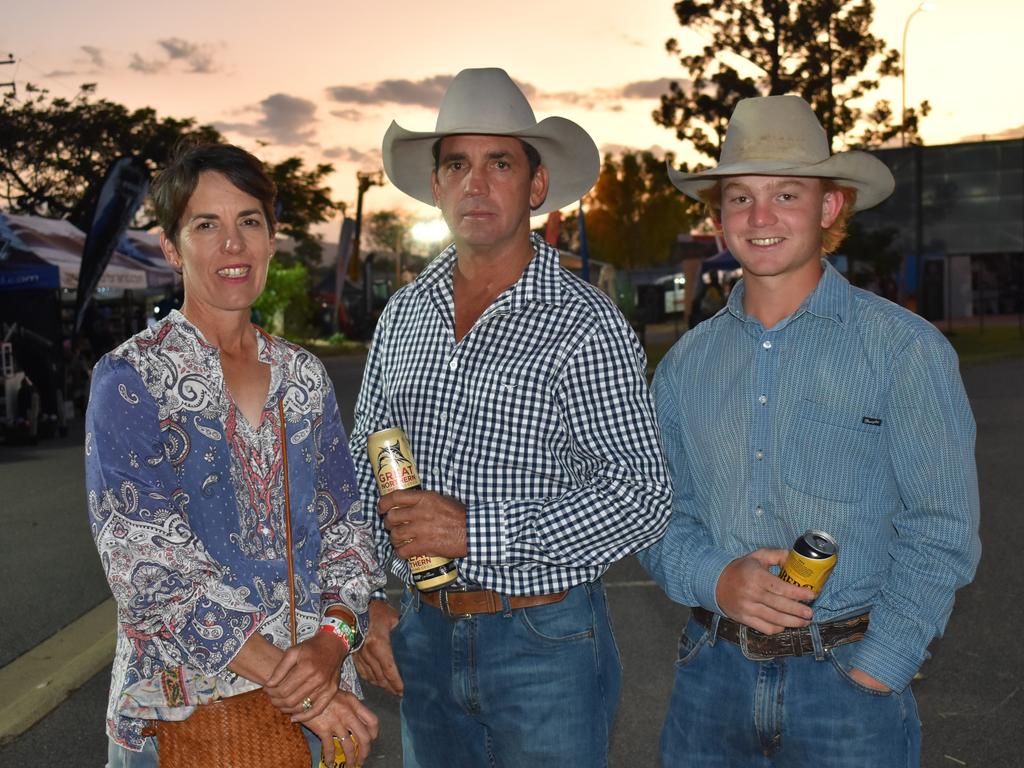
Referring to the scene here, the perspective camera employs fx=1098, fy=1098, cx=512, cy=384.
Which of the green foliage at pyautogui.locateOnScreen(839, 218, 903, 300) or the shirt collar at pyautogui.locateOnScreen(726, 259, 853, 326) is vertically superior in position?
the shirt collar at pyautogui.locateOnScreen(726, 259, 853, 326)

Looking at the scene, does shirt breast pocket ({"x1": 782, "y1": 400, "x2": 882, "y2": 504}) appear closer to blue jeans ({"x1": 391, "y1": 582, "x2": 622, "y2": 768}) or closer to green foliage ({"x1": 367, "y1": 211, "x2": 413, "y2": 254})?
blue jeans ({"x1": 391, "y1": 582, "x2": 622, "y2": 768})

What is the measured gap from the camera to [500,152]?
314 cm

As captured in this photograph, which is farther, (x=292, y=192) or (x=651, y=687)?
(x=292, y=192)

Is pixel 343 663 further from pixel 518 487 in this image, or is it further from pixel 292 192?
pixel 292 192

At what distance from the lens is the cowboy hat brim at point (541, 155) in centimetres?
312

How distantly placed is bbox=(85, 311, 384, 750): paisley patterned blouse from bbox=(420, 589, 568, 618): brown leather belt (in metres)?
0.29

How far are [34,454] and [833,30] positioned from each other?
30729 millimetres

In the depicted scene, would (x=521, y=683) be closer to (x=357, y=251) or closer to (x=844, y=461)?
(x=844, y=461)

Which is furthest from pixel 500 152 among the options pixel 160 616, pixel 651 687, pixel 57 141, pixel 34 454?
pixel 57 141

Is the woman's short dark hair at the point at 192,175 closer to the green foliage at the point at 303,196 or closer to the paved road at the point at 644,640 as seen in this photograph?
the paved road at the point at 644,640

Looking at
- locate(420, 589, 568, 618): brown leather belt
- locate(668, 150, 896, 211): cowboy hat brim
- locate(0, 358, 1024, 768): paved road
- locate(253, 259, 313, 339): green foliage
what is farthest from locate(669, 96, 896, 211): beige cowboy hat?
locate(253, 259, 313, 339): green foliage

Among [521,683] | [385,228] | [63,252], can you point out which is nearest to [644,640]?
[521,683]

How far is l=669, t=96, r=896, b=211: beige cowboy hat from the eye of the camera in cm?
281

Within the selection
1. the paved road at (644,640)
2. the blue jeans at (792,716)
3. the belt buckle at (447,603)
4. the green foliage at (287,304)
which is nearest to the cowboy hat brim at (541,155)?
the belt buckle at (447,603)
